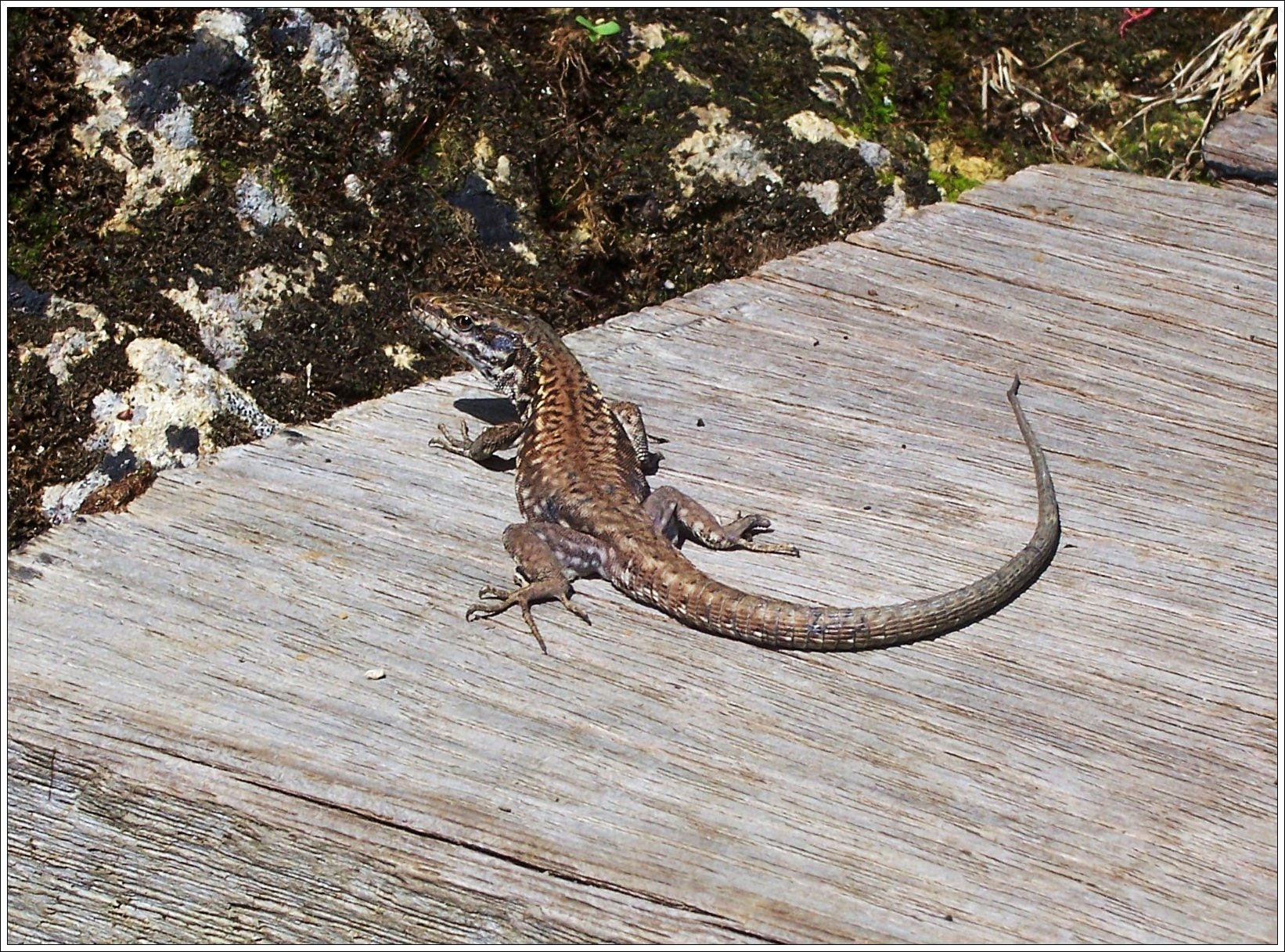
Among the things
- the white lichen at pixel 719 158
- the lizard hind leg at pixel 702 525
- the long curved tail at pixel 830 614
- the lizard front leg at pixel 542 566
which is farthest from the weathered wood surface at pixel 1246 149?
the lizard front leg at pixel 542 566

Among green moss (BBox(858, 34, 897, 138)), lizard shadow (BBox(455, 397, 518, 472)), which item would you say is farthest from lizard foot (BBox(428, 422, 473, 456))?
green moss (BBox(858, 34, 897, 138))

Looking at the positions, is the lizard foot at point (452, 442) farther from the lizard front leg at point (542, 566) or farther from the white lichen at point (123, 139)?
the white lichen at point (123, 139)

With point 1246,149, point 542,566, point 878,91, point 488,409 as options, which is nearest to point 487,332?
point 488,409

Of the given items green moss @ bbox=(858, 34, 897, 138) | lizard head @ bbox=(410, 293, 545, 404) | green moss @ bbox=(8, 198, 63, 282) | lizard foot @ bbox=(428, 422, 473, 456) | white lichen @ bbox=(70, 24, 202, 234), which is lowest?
lizard foot @ bbox=(428, 422, 473, 456)

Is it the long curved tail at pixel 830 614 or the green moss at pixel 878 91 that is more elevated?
the green moss at pixel 878 91

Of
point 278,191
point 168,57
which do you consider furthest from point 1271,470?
point 168,57

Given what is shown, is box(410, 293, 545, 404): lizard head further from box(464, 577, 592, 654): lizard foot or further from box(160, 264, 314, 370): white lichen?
box(464, 577, 592, 654): lizard foot
